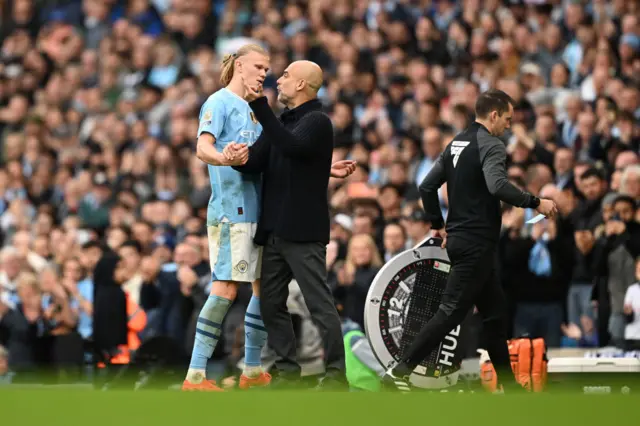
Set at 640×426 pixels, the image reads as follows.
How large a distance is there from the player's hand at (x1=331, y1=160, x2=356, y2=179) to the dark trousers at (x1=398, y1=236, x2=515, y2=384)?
80cm

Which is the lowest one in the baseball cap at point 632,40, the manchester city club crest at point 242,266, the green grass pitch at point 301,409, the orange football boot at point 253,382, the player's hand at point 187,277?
the orange football boot at point 253,382

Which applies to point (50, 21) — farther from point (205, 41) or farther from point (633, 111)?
point (633, 111)

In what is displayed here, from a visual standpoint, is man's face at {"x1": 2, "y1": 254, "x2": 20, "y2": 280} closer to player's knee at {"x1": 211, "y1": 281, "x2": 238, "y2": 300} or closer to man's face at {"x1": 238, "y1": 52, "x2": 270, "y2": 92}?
player's knee at {"x1": 211, "y1": 281, "x2": 238, "y2": 300}

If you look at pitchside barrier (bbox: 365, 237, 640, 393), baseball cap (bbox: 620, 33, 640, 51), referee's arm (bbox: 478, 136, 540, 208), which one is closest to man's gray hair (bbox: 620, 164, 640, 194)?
baseball cap (bbox: 620, 33, 640, 51)

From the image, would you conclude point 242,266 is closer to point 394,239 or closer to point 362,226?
point 394,239

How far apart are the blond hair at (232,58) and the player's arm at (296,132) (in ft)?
1.39

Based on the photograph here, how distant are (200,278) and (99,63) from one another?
8.41 meters

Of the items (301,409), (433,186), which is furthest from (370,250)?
(301,409)

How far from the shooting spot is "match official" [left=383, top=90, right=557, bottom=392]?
29.3 feet

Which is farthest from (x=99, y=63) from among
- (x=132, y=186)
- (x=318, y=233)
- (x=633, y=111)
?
(x=318, y=233)

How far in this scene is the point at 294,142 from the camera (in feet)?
28.0

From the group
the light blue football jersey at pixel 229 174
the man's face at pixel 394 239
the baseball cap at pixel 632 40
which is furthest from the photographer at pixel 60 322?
the baseball cap at pixel 632 40

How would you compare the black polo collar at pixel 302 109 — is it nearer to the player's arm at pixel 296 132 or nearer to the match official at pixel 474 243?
the player's arm at pixel 296 132

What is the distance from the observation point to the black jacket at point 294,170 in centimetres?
856
